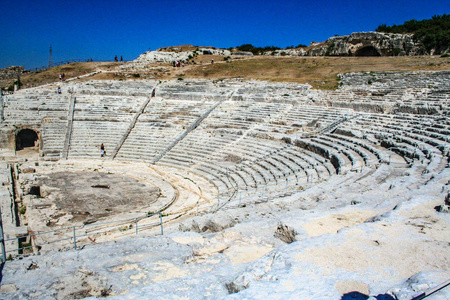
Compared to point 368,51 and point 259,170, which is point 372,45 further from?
point 259,170

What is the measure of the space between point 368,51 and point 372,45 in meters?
1.05

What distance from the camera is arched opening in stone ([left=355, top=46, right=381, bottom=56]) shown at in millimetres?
40487

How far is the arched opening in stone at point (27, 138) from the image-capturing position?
904 inches

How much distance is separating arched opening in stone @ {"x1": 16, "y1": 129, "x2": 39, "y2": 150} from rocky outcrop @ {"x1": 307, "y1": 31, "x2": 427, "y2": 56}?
3549 centimetres

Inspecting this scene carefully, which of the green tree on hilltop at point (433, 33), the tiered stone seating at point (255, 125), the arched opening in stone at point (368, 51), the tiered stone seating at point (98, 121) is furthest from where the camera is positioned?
the arched opening in stone at point (368, 51)

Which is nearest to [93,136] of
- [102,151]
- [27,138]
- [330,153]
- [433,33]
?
[102,151]

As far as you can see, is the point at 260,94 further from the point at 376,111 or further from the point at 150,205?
the point at 150,205

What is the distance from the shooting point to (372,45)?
40250mm

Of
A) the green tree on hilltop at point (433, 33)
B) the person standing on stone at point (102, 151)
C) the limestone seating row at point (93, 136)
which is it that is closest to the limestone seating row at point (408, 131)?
the person standing on stone at point (102, 151)

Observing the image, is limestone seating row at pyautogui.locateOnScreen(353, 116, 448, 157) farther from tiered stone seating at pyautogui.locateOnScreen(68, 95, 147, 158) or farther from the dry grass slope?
tiered stone seating at pyautogui.locateOnScreen(68, 95, 147, 158)

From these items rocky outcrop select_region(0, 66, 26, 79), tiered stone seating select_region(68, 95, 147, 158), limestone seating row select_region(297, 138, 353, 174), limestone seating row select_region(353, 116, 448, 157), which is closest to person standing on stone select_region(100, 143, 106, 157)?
tiered stone seating select_region(68, 95, 147, 158)

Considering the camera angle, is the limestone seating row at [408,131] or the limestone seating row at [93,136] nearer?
the limestone seating row at [408,131]

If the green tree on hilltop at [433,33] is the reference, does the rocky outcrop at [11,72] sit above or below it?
below

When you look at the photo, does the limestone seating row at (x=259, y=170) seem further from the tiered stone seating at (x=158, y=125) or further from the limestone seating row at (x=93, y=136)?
the limestone seating row at (x=93, y=136)
